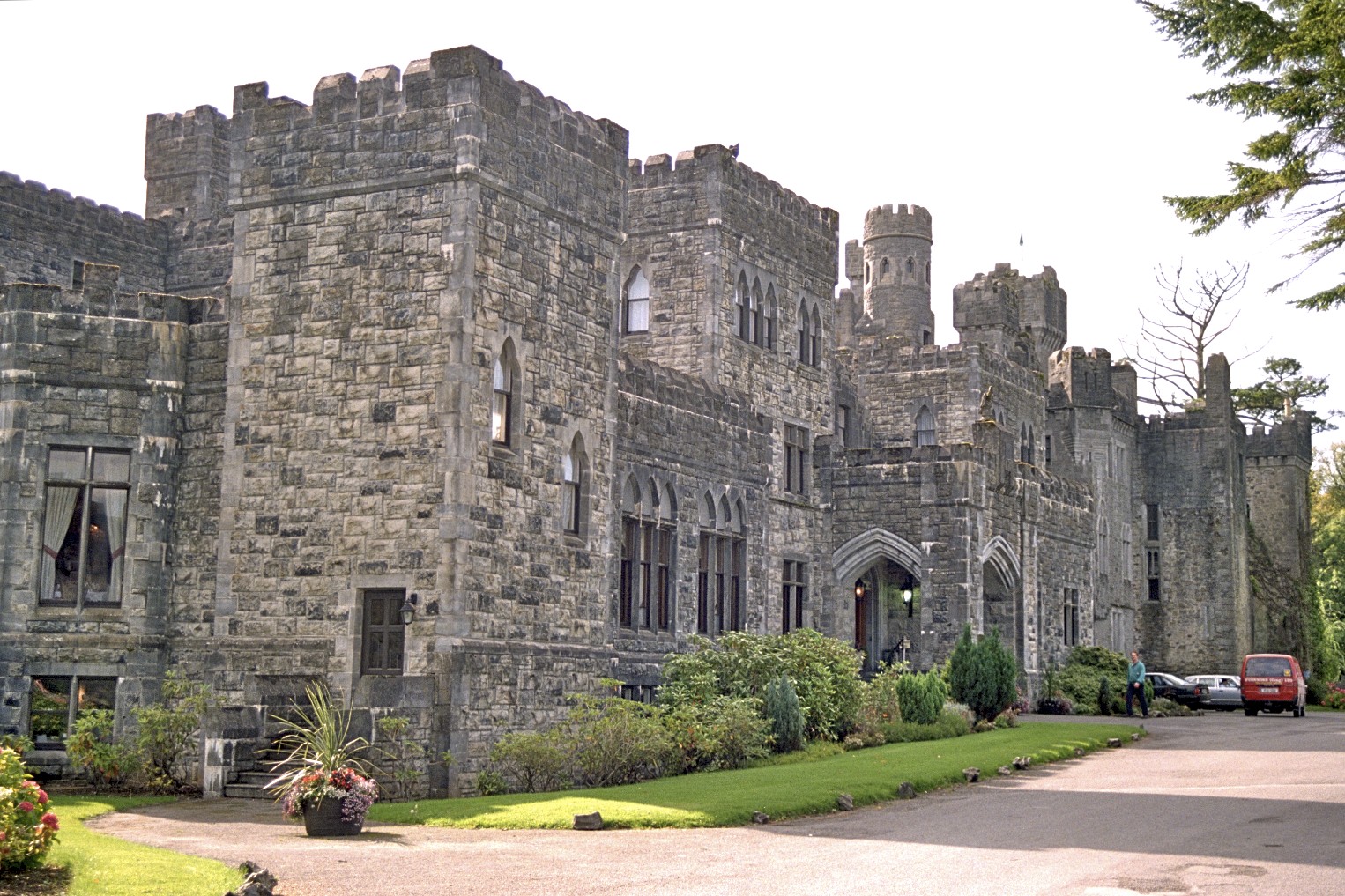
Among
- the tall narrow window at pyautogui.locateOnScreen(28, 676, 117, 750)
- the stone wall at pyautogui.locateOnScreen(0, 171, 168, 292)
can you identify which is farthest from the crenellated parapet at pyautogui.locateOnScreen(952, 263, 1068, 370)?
the tall narrow window at pyautogui.locateOnScreen(28, 676, 117, 750)

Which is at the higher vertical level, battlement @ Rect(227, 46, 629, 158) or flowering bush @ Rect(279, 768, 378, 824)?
battlement @ Rect(227, 46, 629, 158)

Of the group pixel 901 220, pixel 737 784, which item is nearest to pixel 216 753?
pixel 737 784

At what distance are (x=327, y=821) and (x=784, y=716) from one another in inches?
406

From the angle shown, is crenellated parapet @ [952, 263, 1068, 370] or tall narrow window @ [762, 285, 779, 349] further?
crenellated parapet @ [952, 263, 1068, 370]

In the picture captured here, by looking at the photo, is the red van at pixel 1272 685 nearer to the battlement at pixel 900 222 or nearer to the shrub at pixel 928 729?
the shrub at pixel 928 729

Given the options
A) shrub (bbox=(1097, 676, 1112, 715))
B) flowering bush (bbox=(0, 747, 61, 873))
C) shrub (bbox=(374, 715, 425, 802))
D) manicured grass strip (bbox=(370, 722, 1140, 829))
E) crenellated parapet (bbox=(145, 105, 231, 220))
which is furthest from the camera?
shrub (bbox=(1097, 676, 1112, 715))

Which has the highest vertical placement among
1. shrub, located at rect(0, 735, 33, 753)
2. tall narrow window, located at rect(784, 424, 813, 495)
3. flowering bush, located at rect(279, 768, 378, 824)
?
tall narrow window, located at rect(784, 424, 813, 495)

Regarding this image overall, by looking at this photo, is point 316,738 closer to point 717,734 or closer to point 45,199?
point 717,734

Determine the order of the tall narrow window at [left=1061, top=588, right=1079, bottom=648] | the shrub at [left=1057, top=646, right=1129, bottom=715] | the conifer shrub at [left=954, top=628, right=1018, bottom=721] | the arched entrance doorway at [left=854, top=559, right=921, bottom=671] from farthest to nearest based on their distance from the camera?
the tall narrow window at [left=1061, top=588, right=1079, bottom=648] < the shrub at [left=1057, top=646, right=1129, bottom=715] < the arched entrance doorway at [left=854, top=559, right=921, bottom=671] < the conifer shrub at [left=954, top=628, right=1018, bottom=721]

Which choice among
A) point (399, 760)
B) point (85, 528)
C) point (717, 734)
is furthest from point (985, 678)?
point (85, 528)

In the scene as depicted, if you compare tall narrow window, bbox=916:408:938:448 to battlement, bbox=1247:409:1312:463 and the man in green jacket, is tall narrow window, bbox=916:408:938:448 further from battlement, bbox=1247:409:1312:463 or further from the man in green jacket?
battlement, bbox=1247:409:1312:463

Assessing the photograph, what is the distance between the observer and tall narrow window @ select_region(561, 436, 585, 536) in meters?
23.9

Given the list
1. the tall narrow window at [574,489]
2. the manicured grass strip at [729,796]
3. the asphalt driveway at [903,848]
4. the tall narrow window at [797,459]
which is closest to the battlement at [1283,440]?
the tall narrow window at [797,459]

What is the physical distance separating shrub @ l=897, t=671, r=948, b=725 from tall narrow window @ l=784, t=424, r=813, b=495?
Result: 741 centimetres
